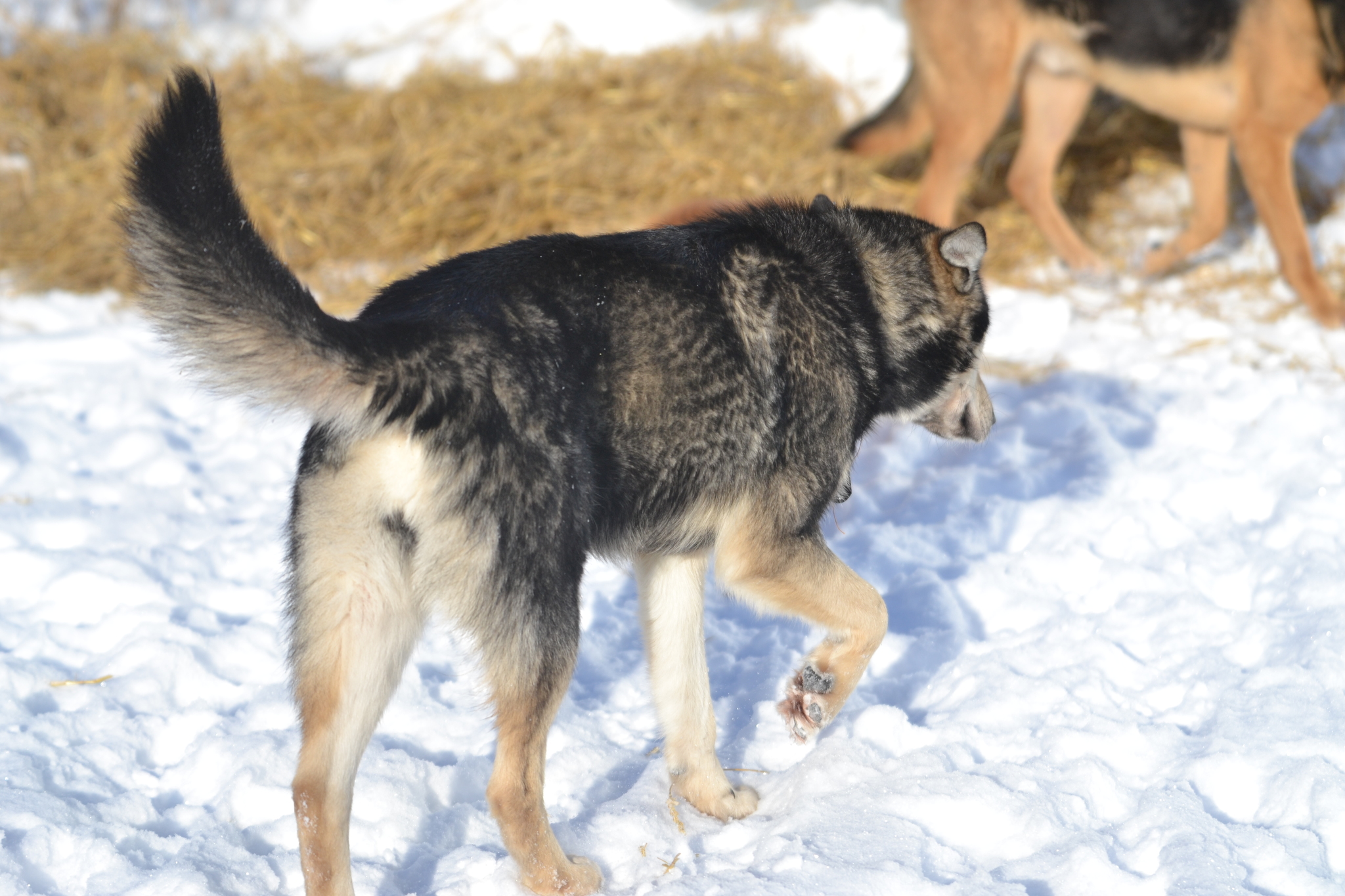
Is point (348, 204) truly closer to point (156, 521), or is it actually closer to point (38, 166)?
point (38, 166)

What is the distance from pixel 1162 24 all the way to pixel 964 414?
371 cm

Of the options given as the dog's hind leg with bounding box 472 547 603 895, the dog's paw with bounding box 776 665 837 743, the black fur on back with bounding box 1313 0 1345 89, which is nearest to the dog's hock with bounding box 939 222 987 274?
the dog's paw with bounding box 776 665 837 743

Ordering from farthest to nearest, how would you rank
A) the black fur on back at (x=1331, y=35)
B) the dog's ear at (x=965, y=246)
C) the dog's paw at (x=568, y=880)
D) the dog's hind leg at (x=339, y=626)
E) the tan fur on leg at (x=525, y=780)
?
the black fur on back at (x=1331, y=35)
the dog's ear at (x=965, y=246)
the dog's paw at (x=568, y=880)
the tan fur on leg at (x=525, y=780)
the dog's hind leg at (x=339, y=626)

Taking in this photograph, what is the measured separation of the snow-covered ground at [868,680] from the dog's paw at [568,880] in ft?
0.35

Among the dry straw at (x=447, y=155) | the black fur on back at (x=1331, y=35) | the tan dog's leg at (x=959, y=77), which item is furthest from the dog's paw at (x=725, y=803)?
the black fur on back at (x=1331, y=35)

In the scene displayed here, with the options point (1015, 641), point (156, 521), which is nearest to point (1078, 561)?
point (1015, 641)

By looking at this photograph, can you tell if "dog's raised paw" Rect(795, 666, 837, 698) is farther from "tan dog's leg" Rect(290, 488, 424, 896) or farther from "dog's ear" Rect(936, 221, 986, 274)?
"dog's ear" Rect(936, 221, 986, 274)

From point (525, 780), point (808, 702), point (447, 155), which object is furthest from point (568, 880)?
point (447, 155)

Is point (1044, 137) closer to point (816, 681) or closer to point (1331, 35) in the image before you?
point (1331, 35)

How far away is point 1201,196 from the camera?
6.70 metres

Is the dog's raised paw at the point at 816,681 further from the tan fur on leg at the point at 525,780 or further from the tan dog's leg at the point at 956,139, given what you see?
the tan dog's leg at the point at 956,139

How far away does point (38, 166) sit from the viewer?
7551 mm

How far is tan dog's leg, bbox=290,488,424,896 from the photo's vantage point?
2.43 m

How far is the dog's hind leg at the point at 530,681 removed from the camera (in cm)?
246
